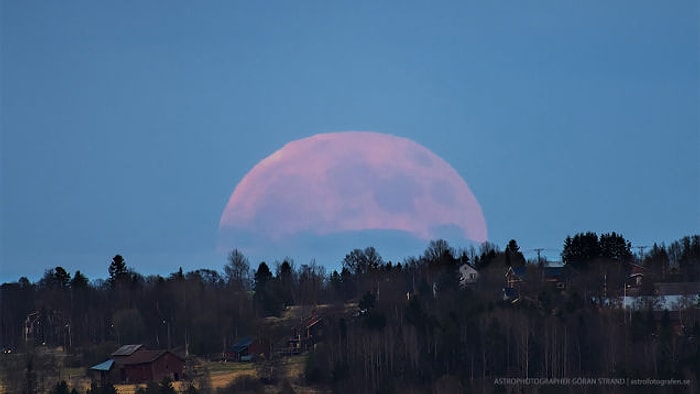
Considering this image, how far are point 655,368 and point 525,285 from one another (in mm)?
36120

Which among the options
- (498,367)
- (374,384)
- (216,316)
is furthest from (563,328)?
(216,316)

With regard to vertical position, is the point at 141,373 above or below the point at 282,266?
below

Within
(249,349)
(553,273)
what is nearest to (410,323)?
(249,349)

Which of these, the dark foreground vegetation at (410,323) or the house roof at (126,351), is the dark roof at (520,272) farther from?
the house roof at (126,351)

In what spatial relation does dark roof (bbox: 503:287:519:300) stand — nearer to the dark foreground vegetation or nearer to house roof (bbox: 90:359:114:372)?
the dark foreground vegetation

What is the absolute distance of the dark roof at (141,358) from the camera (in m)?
77.8

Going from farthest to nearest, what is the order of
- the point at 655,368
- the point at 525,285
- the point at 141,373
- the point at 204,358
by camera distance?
the point at 525,285 < the point at 204,358 < the point at 141,373 < the point at 655,368

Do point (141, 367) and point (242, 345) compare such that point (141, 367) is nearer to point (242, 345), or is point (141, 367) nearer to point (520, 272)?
point (242, 345)

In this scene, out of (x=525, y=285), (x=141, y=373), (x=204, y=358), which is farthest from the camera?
(x=525, y=285)

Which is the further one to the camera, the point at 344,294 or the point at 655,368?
the point at 344,294

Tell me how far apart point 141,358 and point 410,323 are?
22.7 metres

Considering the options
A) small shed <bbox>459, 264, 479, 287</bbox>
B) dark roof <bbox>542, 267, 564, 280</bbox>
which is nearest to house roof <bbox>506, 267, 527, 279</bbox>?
dark roof <bbox>542, 267, 564, 280</bbox>

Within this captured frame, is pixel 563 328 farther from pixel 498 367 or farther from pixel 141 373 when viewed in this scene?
pixel 141 373

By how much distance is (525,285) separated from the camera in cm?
9656
